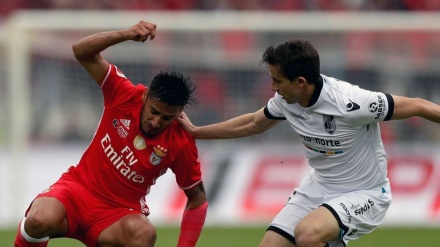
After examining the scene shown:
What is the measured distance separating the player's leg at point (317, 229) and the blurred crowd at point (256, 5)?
8.98 metres

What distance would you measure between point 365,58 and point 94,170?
7.30 m

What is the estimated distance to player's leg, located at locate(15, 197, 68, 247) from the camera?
24.2ft

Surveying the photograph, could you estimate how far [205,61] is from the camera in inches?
571

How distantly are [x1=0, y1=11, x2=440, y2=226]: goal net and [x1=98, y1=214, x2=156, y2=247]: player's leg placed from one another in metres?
6.44

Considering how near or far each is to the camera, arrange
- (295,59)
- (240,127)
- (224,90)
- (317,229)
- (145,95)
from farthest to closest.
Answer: (224,90)
(240,127)
(145,95)
(295,59)
(317,229)

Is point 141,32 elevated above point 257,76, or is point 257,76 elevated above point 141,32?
point 141,32

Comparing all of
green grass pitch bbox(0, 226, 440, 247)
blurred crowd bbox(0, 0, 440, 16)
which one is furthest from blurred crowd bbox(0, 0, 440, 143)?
blurred crowd bbox(0, 0, 440, 16)

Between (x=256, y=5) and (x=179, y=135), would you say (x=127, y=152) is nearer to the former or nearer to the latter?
(x=179, y=135)

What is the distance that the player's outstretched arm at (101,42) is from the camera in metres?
7.23

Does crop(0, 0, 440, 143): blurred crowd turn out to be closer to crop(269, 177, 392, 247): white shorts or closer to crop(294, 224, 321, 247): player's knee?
crop(269, 177, 392, 247): white shorts

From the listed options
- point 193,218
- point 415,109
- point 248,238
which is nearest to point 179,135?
point 193,218

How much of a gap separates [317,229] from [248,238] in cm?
480

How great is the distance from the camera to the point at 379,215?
7.92 metres

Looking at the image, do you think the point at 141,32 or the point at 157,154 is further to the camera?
the point at 157,154
